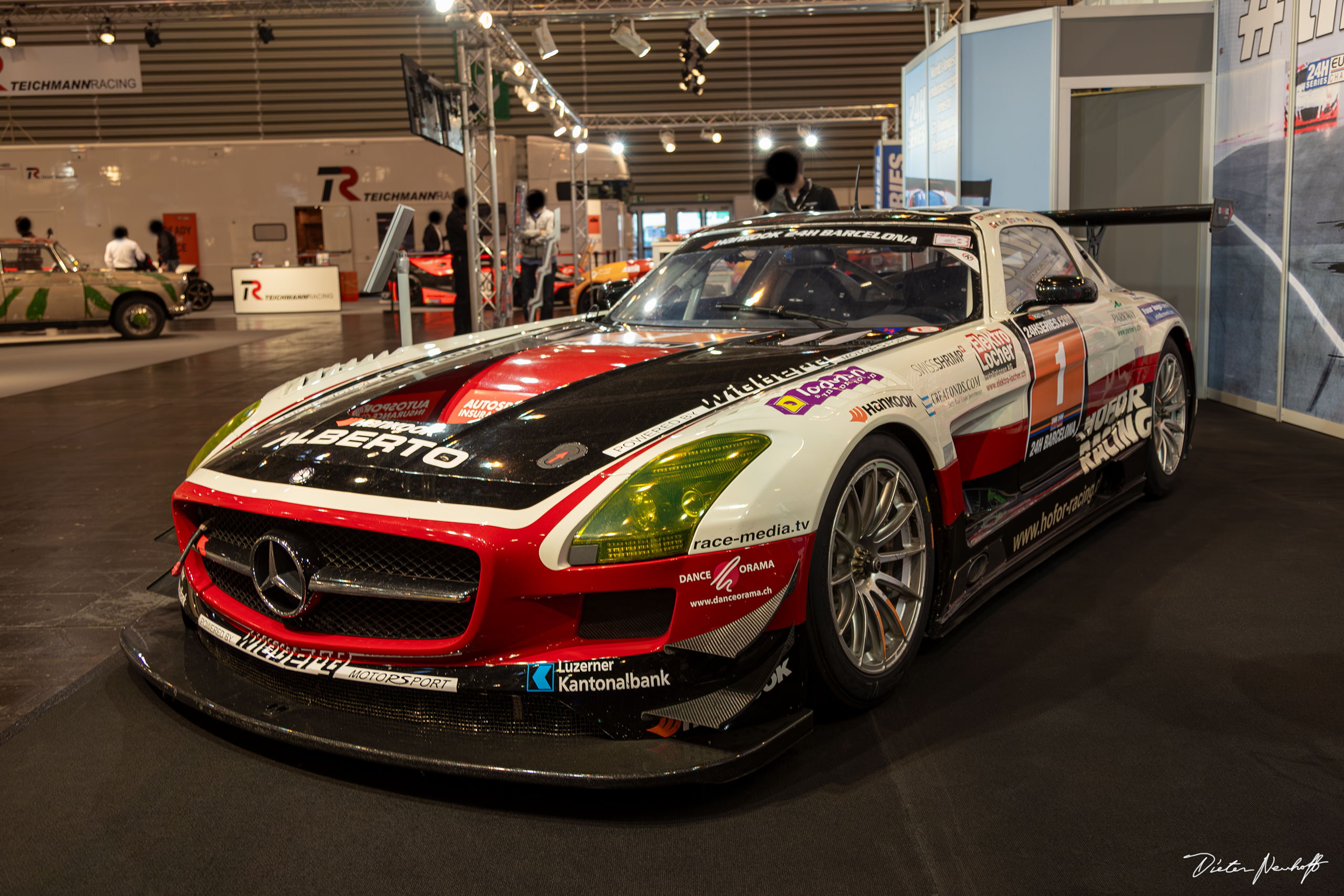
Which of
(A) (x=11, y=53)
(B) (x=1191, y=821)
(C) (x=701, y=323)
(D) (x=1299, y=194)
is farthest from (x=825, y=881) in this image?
(A) (x=11, y=53)

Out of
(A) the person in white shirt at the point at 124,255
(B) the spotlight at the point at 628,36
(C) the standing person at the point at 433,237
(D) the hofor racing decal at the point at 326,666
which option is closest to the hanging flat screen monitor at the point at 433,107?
(B) the spotlight at the point at 628,36

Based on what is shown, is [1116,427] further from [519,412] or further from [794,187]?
[794,187]

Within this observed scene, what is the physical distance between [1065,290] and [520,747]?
2279 millimetres

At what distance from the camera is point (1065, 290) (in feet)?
11.1

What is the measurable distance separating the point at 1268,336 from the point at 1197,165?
1663mm

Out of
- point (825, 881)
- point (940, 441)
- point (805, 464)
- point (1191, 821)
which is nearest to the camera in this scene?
point (825, 881)

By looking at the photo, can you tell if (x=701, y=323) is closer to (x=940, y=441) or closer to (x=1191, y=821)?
(x=940, y=441)

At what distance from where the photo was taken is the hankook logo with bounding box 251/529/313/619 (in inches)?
90.6

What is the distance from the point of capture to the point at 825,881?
1.90 meters

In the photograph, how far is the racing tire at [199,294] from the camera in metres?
20.0

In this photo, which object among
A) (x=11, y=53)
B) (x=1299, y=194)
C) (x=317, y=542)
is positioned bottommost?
(x=317, y=542)
